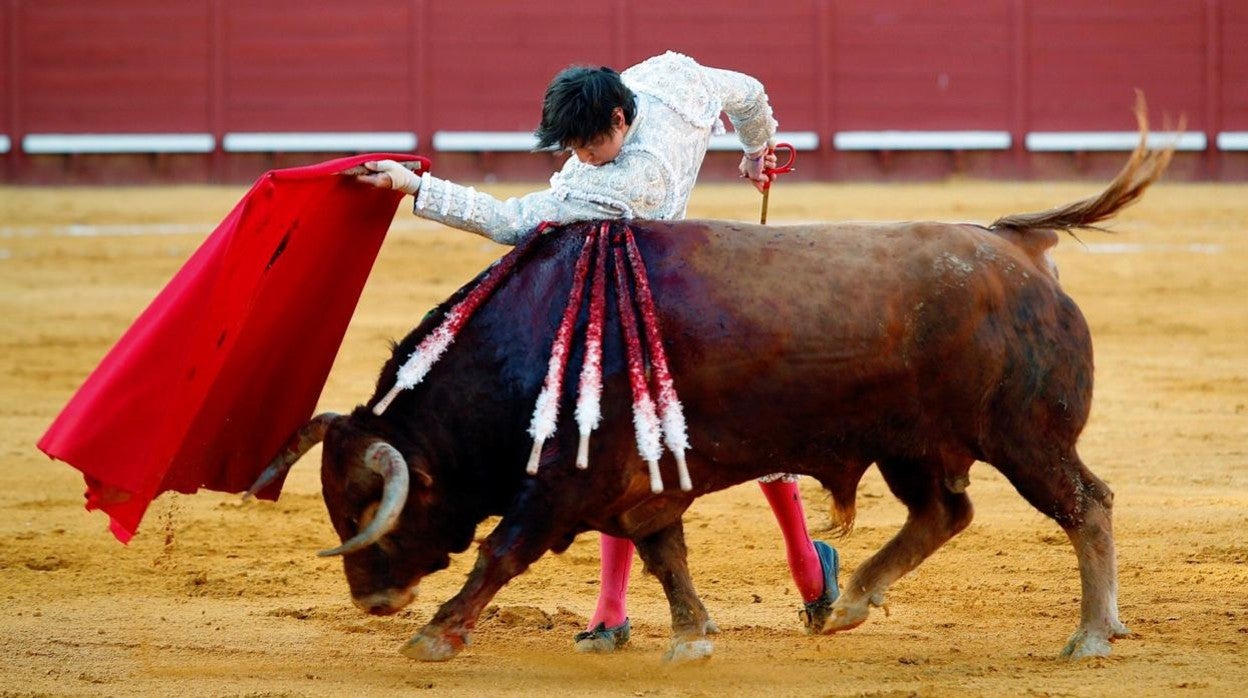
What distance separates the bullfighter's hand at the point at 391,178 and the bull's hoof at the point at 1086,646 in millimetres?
1484

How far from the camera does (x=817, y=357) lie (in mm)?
3180

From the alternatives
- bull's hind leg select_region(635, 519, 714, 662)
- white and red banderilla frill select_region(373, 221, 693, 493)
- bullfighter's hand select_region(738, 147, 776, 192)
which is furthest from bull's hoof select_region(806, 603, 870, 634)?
bullfighter's hand select_region(738, 147, 776, 192)

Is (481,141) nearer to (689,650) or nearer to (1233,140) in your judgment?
(1233,140)

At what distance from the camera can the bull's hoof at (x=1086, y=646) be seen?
3.24 meters

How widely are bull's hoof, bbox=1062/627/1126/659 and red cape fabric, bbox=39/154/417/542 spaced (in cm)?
154

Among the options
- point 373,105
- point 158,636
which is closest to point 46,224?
point 373,105

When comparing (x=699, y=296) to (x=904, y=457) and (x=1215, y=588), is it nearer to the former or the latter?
(x=904, y=457)

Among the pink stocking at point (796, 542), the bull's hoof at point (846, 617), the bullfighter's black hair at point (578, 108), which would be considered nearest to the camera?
the bullfighter's black hair at point (578, 108)

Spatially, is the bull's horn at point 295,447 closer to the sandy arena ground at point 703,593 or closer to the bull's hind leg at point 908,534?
the sandy arena ground at point 703,593

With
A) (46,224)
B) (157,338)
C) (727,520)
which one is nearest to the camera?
(157,338)

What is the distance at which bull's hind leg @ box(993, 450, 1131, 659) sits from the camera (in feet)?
10.7

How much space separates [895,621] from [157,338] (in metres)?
1.62

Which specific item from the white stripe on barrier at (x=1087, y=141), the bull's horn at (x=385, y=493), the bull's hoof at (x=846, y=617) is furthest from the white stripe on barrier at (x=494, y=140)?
the bull's horn at (x=385, y=493)

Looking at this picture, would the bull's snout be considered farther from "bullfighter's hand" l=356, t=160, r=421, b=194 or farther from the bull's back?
"bullfighter's hand" l=356, t=160, r=421, b=194
